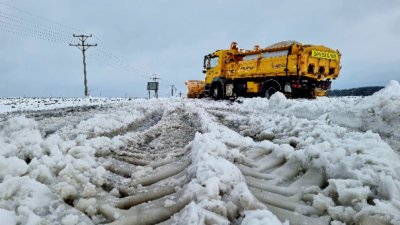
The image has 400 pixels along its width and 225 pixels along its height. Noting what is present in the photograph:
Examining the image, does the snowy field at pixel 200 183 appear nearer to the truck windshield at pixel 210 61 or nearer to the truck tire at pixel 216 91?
the truck tire at pixel 216 91

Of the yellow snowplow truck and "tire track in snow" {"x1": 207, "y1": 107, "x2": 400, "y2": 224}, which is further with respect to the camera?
the yellow snowplow truck

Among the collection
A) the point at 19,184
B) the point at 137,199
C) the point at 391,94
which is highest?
the point at 391,94

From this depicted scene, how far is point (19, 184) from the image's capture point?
103 inches

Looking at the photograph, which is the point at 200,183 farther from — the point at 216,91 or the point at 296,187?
the point at 216,91

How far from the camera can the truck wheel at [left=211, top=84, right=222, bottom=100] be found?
23.5 metres

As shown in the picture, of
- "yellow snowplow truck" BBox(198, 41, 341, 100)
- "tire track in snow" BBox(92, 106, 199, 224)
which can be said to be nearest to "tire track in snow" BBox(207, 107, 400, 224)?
"tire track in snow" BBox(92, 106, 199, 224)

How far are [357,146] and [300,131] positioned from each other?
6.77ft

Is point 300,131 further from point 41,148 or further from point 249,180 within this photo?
point 41,148

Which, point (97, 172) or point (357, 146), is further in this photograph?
point (357, 146)

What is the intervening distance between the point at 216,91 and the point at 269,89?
16.2ft

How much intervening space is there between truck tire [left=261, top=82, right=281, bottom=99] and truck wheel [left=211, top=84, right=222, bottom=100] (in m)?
4.10

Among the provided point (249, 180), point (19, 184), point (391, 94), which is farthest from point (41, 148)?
point (391, 94)

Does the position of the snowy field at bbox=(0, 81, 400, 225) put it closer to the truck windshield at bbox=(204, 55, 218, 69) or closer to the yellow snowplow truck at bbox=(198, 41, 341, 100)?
the yellow snowplow truck at bbox=(198, 41, 341, 100)

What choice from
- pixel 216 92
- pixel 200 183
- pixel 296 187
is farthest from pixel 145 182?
pixel 216 92
